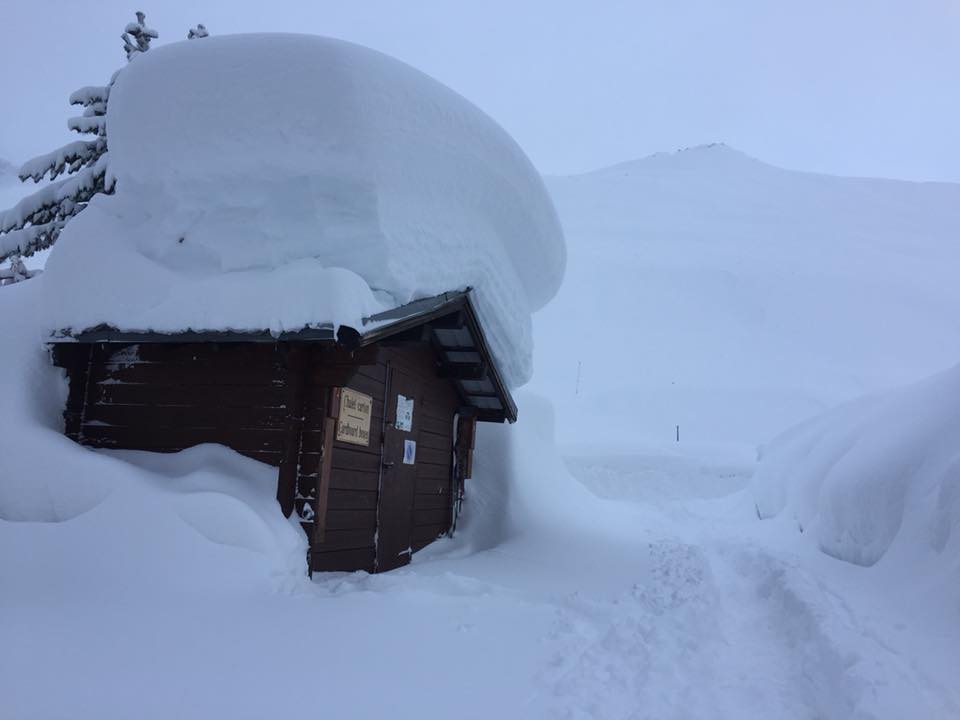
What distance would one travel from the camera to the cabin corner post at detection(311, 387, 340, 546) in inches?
238

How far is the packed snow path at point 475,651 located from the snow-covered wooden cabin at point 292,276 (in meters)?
1.43

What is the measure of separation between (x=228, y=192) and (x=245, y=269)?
1.07 meters

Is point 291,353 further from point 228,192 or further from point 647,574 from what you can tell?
point 647,574

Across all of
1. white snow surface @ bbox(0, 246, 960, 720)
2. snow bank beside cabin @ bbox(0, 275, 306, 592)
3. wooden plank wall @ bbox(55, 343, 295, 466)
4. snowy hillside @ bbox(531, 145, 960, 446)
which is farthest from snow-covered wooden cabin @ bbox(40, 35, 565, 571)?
snowy hillside @ bbox(531, 145, 960, 446)

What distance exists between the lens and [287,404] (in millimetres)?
6199

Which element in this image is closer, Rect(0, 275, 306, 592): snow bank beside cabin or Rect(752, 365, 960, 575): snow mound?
Rect(0, 275, 306, 592): snow bank beside cabin

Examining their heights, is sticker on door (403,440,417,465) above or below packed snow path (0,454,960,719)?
above

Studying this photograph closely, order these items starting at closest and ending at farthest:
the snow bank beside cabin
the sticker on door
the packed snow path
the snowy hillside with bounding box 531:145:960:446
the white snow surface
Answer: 1. the packed snow path
2. the white snow surface
3. the snow bank beside cabin
4. the sticker on door
5. the snowy hillside with bounding box 531:145:960:446

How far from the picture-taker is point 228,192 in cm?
726

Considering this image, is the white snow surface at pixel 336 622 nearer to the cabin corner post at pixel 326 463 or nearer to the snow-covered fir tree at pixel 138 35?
the cabin corner post at pixel 326 463

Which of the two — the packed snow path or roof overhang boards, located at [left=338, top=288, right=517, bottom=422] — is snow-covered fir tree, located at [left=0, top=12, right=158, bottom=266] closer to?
roof overhang boards, located at [left=338, top=288, right=517, bottom=422]

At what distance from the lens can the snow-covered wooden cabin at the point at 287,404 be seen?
6.10 m

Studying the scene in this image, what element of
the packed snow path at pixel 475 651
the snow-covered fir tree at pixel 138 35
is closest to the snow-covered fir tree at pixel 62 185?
the snow-covered fir tree at pixel 138 35

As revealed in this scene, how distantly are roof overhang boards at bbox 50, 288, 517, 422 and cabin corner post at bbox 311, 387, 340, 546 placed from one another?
737 millimetres
